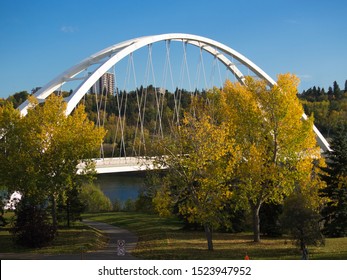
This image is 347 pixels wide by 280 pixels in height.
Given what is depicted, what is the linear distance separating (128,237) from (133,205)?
18.9 metres

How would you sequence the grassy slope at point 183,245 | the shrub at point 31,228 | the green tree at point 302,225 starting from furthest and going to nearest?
1. the shrub at point 31,228
2. the grassy slope at point 183,245
3. the green tree at point 302,225

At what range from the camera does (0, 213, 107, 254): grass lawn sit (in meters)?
20.6

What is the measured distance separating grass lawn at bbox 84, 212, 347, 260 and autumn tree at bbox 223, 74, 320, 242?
69.5 inches

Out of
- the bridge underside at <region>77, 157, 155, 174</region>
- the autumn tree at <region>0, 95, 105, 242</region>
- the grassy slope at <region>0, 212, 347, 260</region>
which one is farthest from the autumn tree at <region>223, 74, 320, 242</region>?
the bridge underside at <region>77, 157, 155, 174</region>

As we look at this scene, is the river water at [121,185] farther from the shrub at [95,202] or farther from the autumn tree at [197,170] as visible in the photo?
the autumn tree at [197,170]

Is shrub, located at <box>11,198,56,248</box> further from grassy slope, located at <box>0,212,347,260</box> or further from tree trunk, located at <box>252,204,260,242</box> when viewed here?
tree trunk, located at <box>252,204,260,242</box>

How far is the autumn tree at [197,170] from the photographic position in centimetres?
1934

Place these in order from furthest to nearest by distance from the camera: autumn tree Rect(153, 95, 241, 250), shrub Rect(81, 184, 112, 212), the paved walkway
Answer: shrub Rect(81, 184, 112, 212), autumn tree Rect(153, 95, 241, 250), the paved walkway

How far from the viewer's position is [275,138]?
23594 millimetres

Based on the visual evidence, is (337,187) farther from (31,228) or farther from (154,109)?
(154,109)

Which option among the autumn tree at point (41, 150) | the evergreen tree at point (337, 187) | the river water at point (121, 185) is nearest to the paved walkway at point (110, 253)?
the autumn tree at point (41, 150)

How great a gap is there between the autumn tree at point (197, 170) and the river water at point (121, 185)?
3106 cm

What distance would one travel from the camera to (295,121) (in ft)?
76.8

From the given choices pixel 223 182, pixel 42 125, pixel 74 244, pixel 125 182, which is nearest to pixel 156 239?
pixel 74 244
